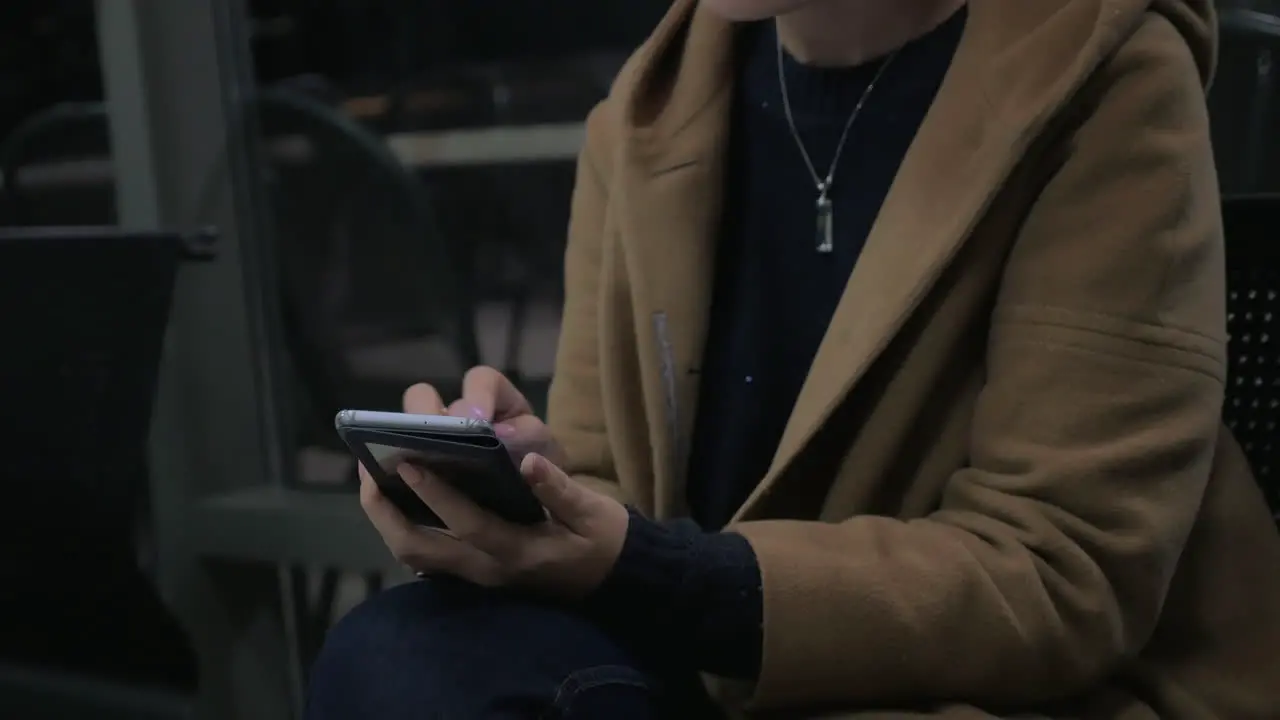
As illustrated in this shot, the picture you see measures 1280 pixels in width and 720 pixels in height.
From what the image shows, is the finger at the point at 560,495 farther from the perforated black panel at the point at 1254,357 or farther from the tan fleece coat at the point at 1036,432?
the perforated black panel at the point at 1254,357

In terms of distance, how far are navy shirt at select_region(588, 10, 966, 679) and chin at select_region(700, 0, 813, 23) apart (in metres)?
0.10

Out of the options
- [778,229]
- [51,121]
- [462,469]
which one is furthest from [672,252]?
[51,121]

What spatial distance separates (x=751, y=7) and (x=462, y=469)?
36cm

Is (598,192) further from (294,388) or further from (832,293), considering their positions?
(294,388)

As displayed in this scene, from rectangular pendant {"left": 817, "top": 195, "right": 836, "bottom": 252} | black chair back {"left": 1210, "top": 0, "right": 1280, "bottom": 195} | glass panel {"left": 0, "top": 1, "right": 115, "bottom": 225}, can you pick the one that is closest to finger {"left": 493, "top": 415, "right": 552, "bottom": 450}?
rectangular pendant {"left": 817, "top": 195, "right": 836, "bottom": 252}

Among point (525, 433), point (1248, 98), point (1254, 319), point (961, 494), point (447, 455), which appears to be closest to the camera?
point (447, 455)

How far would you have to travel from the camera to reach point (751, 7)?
0.79 m

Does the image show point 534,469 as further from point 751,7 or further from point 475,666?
point 751,7

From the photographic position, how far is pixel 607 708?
2.21ft

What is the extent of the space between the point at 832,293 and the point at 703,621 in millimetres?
275

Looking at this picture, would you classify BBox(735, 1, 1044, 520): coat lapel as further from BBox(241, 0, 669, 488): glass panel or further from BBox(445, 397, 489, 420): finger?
BBox(241, 0, 669, 488): glass panel

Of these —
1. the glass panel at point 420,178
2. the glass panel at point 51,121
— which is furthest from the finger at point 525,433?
the glass panel at point 51,121

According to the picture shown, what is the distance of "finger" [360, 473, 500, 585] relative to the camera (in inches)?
28.2

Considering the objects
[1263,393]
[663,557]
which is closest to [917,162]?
[663,557]
